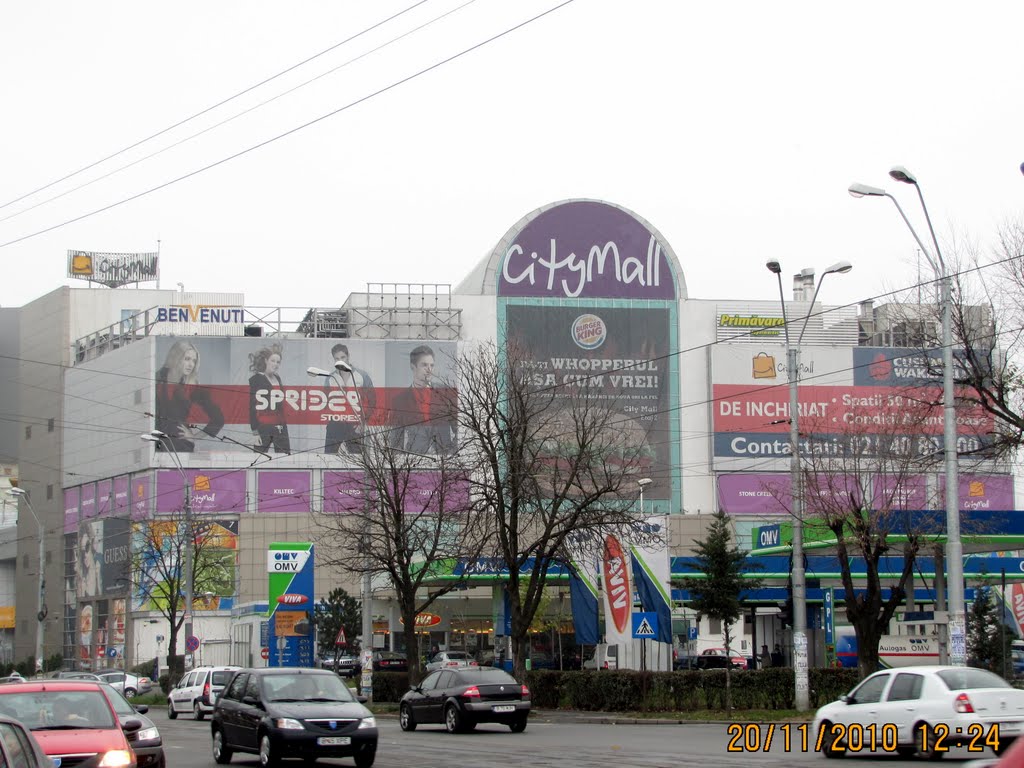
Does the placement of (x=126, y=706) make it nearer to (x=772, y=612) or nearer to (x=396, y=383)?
(x=772, y=612)

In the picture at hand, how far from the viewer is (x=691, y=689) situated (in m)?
35.3

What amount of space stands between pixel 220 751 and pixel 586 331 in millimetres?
76396

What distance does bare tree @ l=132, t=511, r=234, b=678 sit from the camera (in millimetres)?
62438

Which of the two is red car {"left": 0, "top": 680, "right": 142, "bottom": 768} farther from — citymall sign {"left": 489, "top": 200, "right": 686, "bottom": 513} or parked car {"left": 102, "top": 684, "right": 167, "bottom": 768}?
citymall sign {"left": 489, "top": 200, "right": 686, "bottom": 513}

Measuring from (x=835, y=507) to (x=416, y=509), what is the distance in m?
43.4

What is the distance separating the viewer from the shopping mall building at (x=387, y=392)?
93000 mm

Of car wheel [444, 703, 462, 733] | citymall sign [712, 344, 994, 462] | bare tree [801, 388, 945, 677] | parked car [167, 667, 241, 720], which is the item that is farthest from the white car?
citymall sign [712, 344, 994, 462]

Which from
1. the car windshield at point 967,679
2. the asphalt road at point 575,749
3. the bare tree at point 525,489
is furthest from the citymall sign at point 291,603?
the car windshield at point 967,679

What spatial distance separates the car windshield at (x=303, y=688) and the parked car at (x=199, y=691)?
807 inches

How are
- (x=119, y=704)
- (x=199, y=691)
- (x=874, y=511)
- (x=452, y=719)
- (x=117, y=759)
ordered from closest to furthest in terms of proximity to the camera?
(x=117, y=759) → (x=119, y=704) → (x=452, y=719) → (x=874, y=511) → (x=199, y=691)

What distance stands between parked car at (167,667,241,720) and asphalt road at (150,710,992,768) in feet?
29.6

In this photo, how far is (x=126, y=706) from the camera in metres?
18.4
